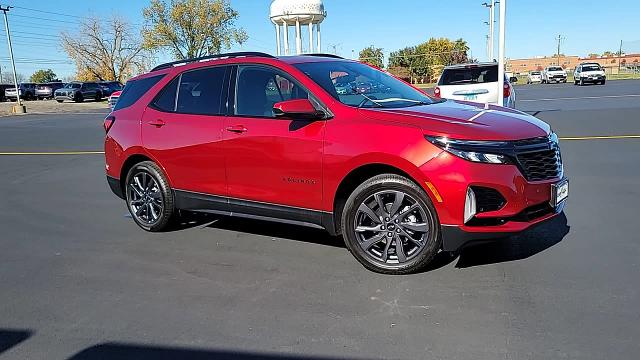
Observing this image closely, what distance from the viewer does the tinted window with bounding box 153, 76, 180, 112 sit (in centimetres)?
550

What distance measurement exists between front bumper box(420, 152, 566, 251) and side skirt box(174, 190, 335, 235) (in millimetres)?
1023

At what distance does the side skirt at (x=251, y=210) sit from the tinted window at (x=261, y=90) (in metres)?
0.85

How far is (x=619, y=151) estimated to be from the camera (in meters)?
9.53

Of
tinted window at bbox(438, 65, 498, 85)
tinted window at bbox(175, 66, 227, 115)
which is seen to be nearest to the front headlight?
tinted window at bbox(175, 66, 227, 115)

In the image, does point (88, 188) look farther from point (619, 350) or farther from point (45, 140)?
point (45, 140)

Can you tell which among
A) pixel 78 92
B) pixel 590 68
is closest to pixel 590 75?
pixel 590 68

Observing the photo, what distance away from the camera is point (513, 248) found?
4707 mm

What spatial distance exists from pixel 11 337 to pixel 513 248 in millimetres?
4000

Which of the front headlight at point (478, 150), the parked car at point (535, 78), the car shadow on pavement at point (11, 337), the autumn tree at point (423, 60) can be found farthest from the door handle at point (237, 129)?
the autumn tree at point (423, 60)

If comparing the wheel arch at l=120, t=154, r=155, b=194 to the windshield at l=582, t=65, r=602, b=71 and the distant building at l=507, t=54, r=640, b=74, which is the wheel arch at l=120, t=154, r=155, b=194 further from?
the distant building at l=507, t=54, r=640, b=74

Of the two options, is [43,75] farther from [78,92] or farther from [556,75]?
[556,75]

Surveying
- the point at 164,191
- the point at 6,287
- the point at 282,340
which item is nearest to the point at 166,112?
the point at 164,191

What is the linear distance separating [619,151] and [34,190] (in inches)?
399

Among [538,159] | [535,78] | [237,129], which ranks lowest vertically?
[538,159]
